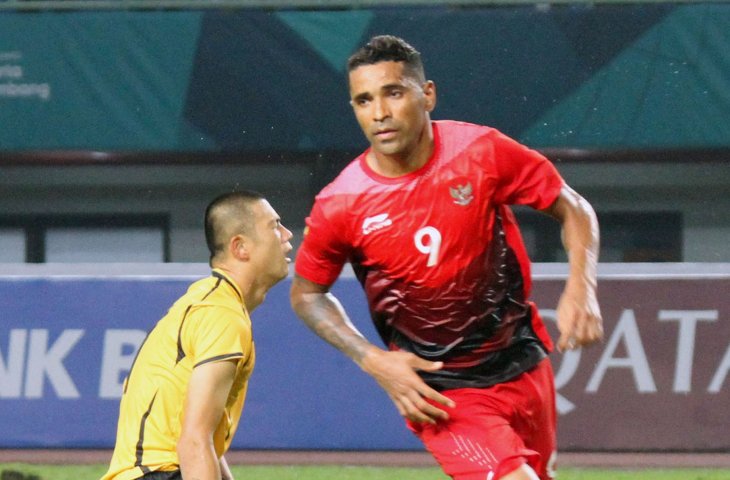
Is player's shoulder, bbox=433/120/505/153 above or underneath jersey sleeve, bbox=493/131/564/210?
above

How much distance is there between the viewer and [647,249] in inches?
430

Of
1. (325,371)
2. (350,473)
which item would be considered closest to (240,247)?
(350,473)

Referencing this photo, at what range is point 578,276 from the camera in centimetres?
427

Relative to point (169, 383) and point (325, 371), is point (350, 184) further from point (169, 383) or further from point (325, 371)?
point (325, 371)

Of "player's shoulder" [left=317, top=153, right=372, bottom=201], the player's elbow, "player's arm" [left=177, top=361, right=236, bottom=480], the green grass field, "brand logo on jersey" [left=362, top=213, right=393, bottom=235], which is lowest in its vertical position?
the green grass field

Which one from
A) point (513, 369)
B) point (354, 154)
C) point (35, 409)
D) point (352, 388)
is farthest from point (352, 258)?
→ point (354, 154)

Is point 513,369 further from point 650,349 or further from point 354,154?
point 354,154

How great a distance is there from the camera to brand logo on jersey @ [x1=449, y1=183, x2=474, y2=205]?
439 cm

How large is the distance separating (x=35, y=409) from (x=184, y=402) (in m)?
4.81

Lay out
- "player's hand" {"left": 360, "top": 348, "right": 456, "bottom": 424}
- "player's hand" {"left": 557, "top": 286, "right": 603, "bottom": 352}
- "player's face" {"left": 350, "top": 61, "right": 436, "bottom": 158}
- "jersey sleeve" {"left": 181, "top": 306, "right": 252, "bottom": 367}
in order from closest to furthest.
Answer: "jersey sleeve" {"left": 181, "top": 306, "right": 252, "bottom": 367}
"player's hand" {"left": 557, "top": 286, "right": 603, "bottom": 352}
"player's hand" {"left": 360, "top": 348, "right": 456, "bottom": 424}
"player's face" {"left": 350, "top": 61, "right": 436, "bottom": 158}

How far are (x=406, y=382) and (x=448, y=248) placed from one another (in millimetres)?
498

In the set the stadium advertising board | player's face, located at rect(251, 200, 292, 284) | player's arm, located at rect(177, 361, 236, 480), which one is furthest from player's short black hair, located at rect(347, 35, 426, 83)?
the stadium advertising board

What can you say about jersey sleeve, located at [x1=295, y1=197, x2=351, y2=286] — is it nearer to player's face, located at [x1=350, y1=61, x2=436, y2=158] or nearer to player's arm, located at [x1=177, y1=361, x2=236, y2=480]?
player's face, located at [x1=350, y1=61, x2=436, y2=158]

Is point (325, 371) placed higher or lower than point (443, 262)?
lower
